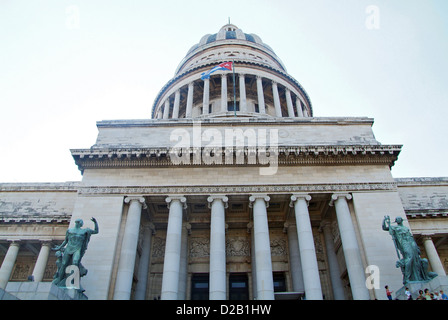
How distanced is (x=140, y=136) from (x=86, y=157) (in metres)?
3.95

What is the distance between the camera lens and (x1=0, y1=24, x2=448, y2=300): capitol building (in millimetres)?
17953

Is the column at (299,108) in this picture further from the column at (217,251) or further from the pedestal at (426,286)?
the pedestal at (426,286)

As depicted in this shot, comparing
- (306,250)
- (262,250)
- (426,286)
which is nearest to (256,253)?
(262,250)

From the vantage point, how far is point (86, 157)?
2066cm

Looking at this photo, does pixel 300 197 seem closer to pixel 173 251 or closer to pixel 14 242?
pixel 173 251

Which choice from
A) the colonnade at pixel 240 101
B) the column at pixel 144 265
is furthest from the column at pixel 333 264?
the colonnade at pixel 240 101

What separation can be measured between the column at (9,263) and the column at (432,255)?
2601 cm

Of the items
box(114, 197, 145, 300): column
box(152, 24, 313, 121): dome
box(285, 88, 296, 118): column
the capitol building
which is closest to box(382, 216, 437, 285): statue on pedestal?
the capitol building

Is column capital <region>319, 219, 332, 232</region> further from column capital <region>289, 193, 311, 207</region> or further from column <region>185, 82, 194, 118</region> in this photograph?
column <region>185, 82, 194, 118</region>

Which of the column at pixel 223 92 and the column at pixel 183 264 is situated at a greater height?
the column at pixel 223 92

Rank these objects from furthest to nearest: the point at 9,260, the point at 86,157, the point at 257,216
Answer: the point at 9,260, the point at 86,157, the point at 257,216

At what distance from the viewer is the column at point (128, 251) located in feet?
56.1
